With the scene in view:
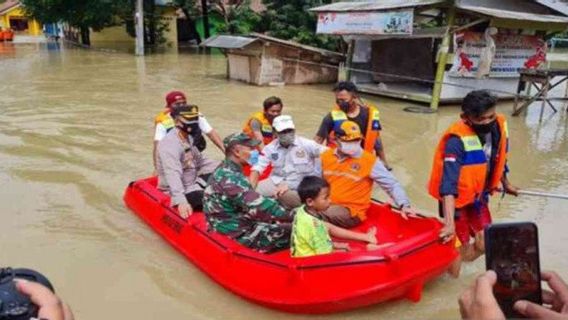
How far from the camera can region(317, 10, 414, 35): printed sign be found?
1217 centimetres

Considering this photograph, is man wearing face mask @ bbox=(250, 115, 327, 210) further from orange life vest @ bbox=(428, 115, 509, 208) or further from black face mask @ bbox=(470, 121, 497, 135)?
black face mask @ bbox=(470, 121, 497, 135)

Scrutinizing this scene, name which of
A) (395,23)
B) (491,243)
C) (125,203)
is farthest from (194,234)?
(395,23)

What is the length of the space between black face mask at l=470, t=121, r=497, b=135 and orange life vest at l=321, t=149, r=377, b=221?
99cm

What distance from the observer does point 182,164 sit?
5.39m

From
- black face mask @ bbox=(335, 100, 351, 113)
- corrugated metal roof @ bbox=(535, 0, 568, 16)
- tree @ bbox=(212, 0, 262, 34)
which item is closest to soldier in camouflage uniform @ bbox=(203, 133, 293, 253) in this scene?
black face mask @ bbox=(335, 100, 351, 113)

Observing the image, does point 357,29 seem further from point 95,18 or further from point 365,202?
point 95,18

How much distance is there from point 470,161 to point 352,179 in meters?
1.09

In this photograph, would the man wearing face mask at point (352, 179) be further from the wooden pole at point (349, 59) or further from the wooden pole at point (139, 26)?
the wooden pole at point (139, 26)

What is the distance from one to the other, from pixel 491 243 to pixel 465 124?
2292 millimetres

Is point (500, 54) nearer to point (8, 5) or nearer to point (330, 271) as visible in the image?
point (330, 271)

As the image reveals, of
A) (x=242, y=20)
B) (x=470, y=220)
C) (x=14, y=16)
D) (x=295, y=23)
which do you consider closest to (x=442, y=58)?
(x=470, y=220)

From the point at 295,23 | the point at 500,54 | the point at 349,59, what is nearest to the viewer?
the point at 500,54

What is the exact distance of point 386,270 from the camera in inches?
146

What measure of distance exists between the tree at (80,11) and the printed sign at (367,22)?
16134mm
